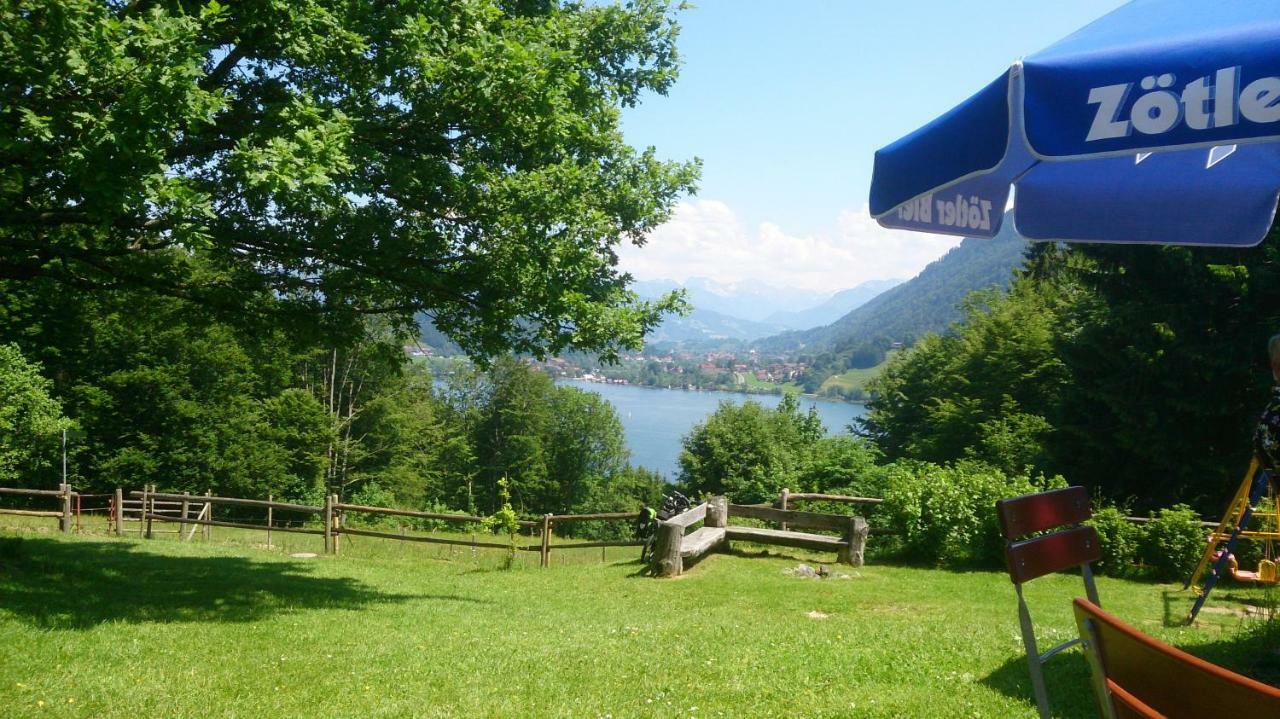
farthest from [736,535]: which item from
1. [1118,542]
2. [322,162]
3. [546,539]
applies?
[322,162]

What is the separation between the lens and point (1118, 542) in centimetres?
1120

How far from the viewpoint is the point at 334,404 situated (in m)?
46.2

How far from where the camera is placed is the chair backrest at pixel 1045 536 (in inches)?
129

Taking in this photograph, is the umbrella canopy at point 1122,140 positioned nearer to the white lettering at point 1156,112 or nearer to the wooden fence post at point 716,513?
the white lettering at point 1156,112

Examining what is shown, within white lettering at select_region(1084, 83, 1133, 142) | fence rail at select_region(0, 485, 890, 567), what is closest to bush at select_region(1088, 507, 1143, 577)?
fence rail at select_region(0, 485, 890, 567)

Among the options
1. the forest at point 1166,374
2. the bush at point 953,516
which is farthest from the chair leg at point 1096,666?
the forest at point 1166,374

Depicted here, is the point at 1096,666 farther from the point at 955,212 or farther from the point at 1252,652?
the point at 1252,652

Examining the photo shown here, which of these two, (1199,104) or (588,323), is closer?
(1199,104)

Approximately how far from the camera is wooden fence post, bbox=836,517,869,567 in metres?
12.3

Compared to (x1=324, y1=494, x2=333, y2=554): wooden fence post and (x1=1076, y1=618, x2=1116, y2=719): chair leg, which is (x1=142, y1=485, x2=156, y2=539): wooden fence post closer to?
(x1=324, y1=494, x2=333, y2=554): wooden fence post

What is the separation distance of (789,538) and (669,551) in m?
2.15

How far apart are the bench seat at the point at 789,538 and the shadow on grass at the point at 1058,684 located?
680 cm

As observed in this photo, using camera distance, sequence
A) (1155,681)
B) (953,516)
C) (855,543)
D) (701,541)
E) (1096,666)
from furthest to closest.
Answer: (701,541) < (855,543) < (953,516) < (1096,666) < (1155,681)

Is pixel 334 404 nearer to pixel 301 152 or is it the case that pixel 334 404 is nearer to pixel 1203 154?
pixel 301 152
